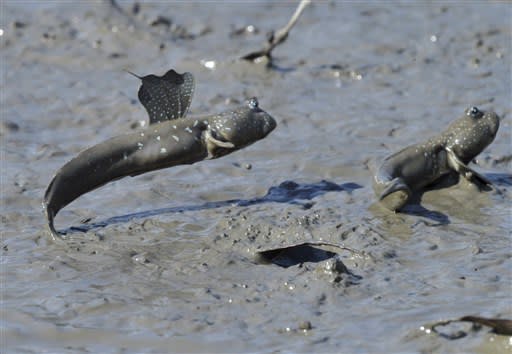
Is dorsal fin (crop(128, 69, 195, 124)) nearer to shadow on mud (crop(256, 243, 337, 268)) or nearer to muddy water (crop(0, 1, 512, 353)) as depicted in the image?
muddy water (crop(0, 1, 512, 353))

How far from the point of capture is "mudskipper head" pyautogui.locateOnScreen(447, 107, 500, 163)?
6078mm

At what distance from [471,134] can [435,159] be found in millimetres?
282

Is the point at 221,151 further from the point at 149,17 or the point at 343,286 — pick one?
the point at 149,17

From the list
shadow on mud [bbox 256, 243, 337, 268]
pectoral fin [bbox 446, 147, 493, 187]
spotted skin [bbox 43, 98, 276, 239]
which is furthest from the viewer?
Result: pectoral fin [bbox 446, 147, 493, 187]

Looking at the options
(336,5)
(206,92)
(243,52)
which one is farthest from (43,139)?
(336,5)

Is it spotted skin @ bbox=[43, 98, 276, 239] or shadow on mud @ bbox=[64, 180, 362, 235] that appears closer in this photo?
spotted skin @ bbox=[43, 98, 276, 239]

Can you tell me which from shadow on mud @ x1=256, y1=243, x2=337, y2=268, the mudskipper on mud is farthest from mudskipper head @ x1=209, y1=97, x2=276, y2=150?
shadow on mud @ x1=256, y1=243, x2=337, y2=268

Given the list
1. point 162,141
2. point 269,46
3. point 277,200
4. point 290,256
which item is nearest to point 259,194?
point 277,200

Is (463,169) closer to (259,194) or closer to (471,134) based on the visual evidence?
(471,134)

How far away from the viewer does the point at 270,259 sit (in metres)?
5.05

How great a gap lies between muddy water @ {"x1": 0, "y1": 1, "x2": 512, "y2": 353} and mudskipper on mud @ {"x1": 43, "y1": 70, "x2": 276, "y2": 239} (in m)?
0.24

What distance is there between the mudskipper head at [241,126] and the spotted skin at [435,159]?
2.24 ft

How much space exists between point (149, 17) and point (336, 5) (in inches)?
64.2

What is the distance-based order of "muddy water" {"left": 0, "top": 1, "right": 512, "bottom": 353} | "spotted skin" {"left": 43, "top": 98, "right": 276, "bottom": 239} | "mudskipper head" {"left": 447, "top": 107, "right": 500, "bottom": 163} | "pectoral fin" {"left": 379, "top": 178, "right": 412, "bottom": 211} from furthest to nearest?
"mudskipper head" {"left": 447, "top": 107, "right": 500, "bottom": 163} < "pectoral fin" {"left": 379, "top": 178, "right": 412, "bottom": 211} < "spotted skin" {"left": 43, "top": 98, "right": 276, "bottom": 239} < "muddy water" {"left": 0, "top": 1, "right": 512, "bottom": 353}
